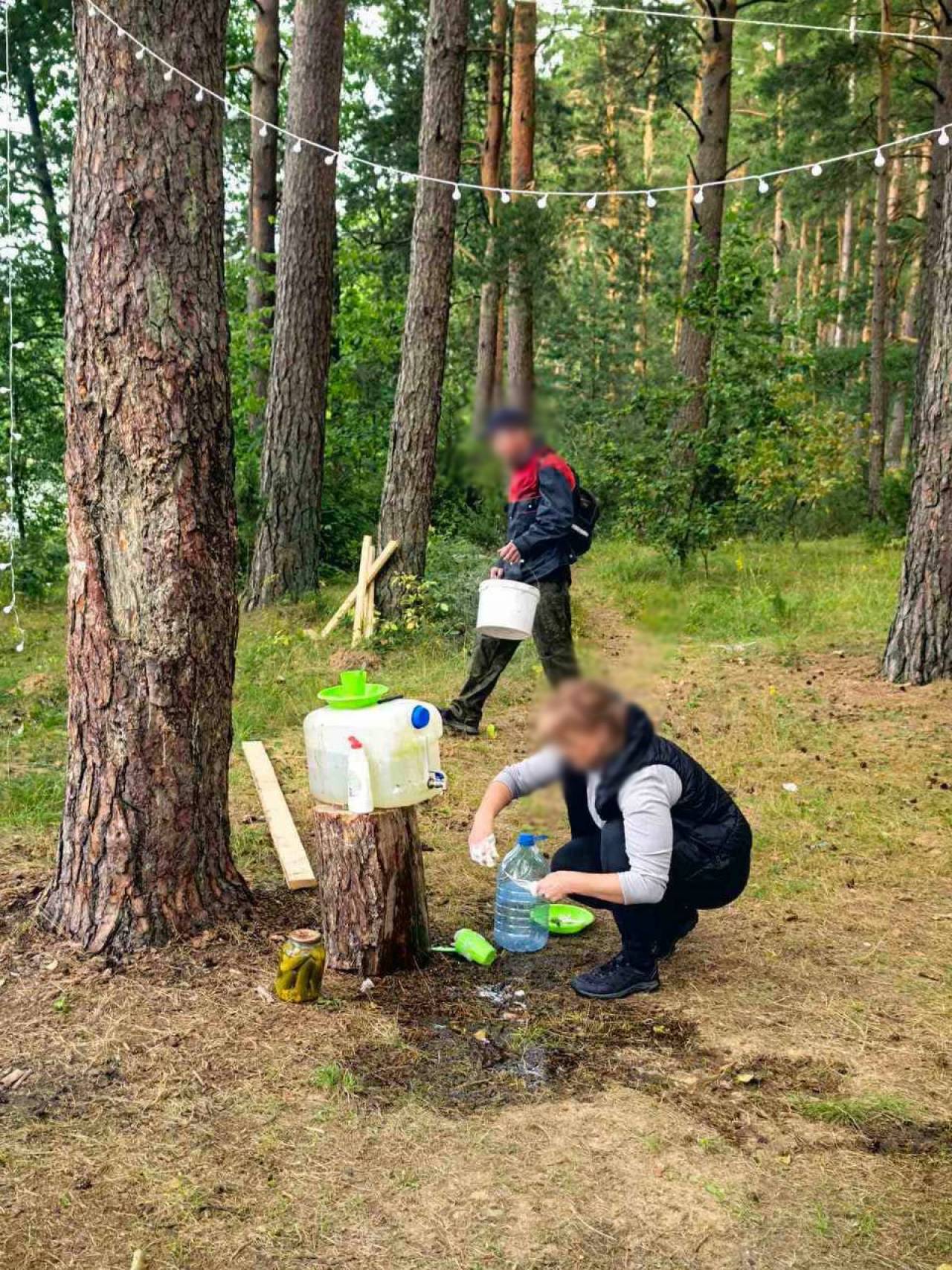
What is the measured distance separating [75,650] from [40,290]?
12741mm

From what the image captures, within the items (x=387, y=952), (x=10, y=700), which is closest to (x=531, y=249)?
(x=387, y=952)

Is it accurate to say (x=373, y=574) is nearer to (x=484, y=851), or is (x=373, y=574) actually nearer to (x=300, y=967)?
(x=300, y=967)

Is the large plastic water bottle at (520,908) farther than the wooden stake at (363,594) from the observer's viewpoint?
No

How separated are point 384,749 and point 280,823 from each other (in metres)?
1.76

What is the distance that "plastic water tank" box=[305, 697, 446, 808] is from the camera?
3.55 m

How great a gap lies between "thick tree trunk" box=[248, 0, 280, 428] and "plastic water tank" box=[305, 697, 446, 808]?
31.1 ft

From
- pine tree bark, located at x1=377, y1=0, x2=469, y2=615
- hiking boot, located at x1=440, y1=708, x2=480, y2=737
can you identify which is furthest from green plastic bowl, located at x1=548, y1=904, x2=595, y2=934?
pine tree bark, located at x1=377, y1=0, x2=469, y2=615

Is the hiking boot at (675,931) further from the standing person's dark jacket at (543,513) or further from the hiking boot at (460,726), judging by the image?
the hiking boot at (460,726)

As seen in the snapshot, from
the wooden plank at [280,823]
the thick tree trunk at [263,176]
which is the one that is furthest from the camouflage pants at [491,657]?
the thick tree trunk at [263,176]

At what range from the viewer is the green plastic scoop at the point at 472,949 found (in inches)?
158

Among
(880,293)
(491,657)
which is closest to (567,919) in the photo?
(491,657)

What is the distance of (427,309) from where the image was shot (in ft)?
31.0

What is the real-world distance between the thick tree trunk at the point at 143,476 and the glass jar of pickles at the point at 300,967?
1.66 ft

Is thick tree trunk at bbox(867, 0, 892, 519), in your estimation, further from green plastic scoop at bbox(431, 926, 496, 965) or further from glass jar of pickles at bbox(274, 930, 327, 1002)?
glass jar of pickles at bbox(274, 930, 327, 1002)
